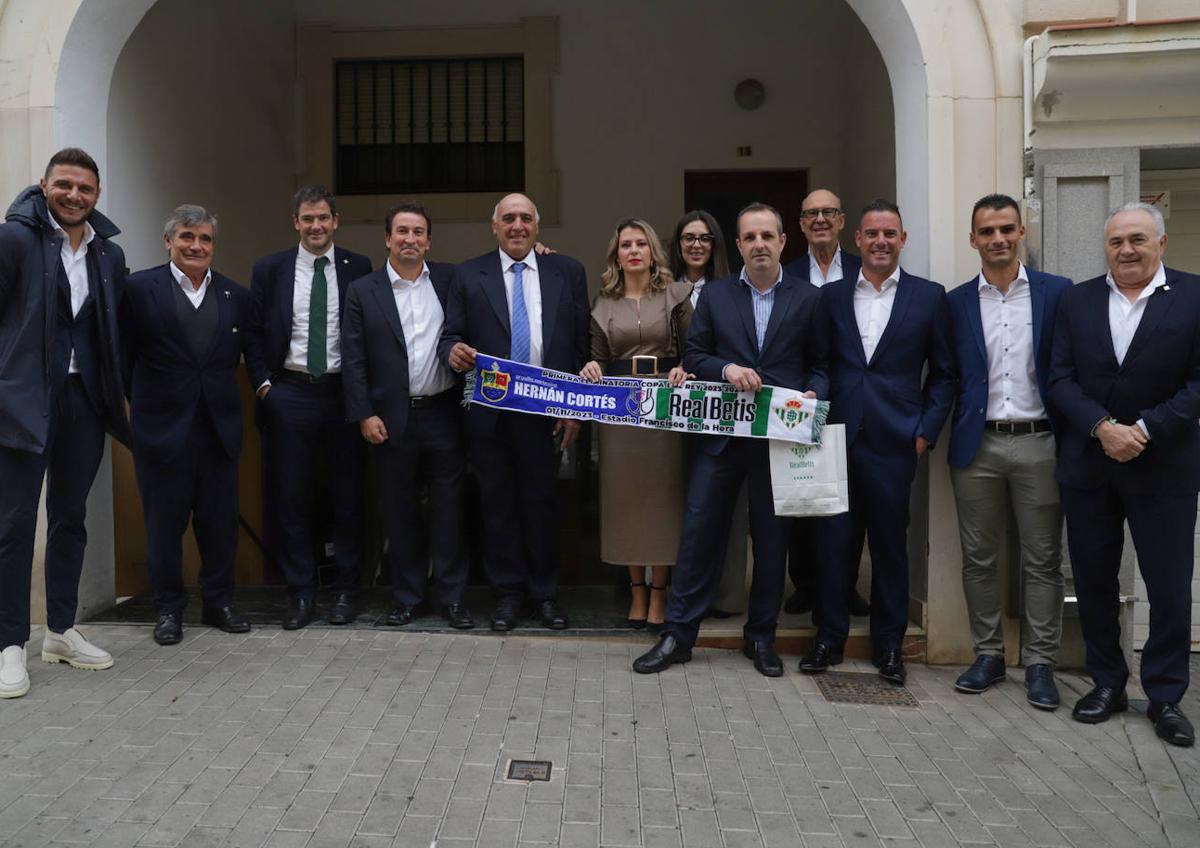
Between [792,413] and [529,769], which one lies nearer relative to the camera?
[529,769]

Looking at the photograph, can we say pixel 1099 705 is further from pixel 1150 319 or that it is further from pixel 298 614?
pixel 298 614

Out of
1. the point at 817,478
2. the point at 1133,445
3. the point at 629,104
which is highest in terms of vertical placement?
the point at 629,104

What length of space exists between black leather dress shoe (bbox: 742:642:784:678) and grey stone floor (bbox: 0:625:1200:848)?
0.08 meters

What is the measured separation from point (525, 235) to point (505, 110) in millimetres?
4907

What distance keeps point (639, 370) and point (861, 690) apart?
6.24 ft

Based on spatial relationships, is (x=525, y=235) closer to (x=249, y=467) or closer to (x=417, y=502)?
(x=417, y=502)

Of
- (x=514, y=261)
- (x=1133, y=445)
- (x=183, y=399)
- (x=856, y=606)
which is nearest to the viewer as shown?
(x=1133, y=445)

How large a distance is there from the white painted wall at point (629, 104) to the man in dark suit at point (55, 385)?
4.10 m

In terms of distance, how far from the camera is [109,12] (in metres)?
5.33

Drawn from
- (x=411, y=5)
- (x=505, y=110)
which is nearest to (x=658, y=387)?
(x=505, y=110)

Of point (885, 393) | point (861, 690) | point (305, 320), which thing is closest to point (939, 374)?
point (885, 393)

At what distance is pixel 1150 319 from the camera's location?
13.1 ft

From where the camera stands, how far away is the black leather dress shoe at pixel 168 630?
16.1 feet

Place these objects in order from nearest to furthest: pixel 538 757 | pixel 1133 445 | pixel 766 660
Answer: pixel 538 757 → pixel 1133 445 → pixel 766 660
